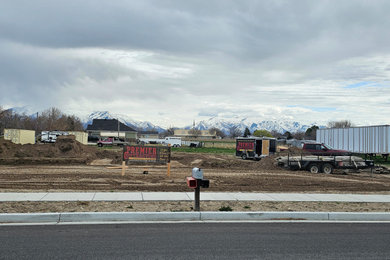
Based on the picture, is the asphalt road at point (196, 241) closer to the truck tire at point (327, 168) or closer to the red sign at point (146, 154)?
the red sign at point (146, 154)

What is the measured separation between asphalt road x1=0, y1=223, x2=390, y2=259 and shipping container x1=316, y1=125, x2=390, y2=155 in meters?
25.5

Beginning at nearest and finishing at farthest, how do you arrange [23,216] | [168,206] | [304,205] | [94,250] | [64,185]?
1. [94,250]
2. [23,216]
3. [168,206]
4. [304,205]
5. [64,185]

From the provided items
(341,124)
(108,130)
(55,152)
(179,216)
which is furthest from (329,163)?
(341,124)

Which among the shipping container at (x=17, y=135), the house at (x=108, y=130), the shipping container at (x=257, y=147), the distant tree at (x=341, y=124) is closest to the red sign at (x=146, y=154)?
the shipping container at (x=257, y=147)

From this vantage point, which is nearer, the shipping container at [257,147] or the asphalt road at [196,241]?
the asphalt road at [196,241]

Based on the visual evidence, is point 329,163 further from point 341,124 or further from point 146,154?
point 341,124

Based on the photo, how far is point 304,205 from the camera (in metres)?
11.3

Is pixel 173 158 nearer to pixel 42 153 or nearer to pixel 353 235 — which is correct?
pixel 42 153

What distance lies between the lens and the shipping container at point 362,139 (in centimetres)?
3164

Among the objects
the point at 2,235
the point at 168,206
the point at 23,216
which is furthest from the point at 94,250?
the point at 168,206

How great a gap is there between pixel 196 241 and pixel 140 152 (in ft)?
41.8

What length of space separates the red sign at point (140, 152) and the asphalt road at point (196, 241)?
11.1m

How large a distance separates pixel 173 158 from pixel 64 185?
1898 cm

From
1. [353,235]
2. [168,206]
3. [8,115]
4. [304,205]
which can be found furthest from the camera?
[8,115]
